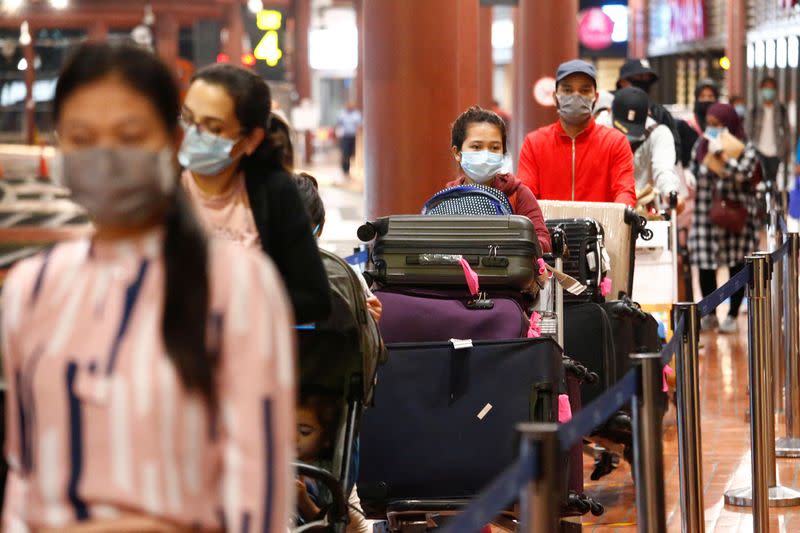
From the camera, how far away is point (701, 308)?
4.98 m

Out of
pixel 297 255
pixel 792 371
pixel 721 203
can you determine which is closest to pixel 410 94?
pixel 792 371

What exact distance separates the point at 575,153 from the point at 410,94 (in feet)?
6.28

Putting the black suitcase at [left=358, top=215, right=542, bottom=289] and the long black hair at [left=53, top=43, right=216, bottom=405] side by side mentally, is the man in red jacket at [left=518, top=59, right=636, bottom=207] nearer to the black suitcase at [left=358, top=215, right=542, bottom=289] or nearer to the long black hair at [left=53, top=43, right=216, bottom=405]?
the black suitcase at [left=358, top=215, right=542, bottom=289]

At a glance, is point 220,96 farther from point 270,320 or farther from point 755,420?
point 755,420

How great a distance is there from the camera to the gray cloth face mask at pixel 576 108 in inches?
303

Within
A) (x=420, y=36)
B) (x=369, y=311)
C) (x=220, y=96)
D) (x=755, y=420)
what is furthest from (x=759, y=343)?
(x=420, y=36)

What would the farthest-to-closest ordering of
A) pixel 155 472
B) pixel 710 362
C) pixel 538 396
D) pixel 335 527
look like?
pixel 710 362 < pixel 538 396 < pixel 335 527 < pixel 155 472

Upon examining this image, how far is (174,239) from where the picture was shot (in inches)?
85.2

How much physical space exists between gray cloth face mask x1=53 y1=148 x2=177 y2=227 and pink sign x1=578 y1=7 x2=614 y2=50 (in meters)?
19.5

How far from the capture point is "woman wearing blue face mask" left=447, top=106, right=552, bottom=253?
597 cm

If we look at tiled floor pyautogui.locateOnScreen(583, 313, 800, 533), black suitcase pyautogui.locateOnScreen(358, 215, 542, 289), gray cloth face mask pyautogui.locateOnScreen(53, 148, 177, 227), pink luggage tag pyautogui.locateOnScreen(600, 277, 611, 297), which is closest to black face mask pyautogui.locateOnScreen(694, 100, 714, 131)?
tiled floor pyautogui.locateOnScreen(583, 313, 800, 533)

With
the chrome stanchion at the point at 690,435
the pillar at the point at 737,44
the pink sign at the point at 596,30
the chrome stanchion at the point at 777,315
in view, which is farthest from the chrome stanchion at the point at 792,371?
the pillar at the point at 737,44

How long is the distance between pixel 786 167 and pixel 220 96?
2465cm

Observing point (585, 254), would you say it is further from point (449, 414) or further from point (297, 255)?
point (297, 255)
